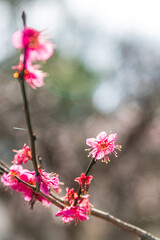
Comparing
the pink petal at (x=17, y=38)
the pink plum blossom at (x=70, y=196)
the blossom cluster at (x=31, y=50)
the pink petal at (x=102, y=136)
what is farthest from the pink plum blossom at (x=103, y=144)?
the pink petal at (x=17, y=38)

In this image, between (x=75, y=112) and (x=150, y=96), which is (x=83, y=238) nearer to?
(x=75, y=112)

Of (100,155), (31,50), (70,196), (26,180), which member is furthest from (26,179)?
(31,50)

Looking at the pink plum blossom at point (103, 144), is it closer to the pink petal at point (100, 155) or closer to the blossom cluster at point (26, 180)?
the pink petal at point (100, 155)

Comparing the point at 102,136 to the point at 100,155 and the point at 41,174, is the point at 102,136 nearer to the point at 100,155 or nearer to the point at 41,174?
the point at 100,155

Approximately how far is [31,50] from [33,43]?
0.02m

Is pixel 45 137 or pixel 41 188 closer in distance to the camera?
pixel 41 188

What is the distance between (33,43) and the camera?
2.30 ft

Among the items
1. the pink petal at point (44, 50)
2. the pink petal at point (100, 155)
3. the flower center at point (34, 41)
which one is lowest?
the pink petal at point (100, 155)

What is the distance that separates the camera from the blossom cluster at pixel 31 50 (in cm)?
66

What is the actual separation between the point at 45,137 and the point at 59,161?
0.58 metres

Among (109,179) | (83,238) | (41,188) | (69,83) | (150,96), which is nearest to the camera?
(41,188)

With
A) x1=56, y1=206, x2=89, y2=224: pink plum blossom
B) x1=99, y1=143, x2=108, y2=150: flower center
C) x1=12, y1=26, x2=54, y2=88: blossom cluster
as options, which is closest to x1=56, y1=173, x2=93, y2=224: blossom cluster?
x1=56, y1=206, x2=89, y2=224: pink plum blossom

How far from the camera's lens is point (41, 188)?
0.79m

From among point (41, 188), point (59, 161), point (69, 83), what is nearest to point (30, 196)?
point (41, 188)
